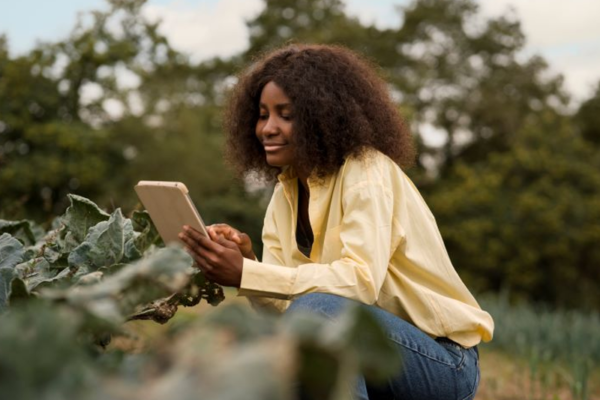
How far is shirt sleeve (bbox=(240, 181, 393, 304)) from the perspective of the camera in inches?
80.3

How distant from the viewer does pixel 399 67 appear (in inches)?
1168

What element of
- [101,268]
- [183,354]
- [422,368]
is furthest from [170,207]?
[183,354]

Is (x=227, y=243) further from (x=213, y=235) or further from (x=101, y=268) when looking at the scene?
(x=101, y=268)

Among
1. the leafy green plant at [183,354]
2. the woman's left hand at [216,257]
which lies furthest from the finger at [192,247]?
the leafy green plant at [183,354]

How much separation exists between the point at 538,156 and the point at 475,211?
247 cm

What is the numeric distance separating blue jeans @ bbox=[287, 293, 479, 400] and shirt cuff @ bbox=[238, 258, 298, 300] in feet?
0.69

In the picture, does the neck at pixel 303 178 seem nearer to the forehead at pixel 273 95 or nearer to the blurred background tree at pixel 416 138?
the forehead at pixel 273 95

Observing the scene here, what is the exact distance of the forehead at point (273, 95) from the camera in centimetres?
253

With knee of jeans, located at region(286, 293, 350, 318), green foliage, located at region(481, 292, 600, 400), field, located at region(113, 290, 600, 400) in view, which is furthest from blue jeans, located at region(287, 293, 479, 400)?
green foliage, located at region(481, 292, 600, 400)

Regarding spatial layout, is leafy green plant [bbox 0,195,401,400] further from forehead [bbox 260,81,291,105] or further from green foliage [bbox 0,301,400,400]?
forehead [bbox 260,81,291,105]

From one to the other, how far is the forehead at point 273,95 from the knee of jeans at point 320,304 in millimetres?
766

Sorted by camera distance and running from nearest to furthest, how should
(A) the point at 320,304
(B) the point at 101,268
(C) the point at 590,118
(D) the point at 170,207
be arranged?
(B) the point at 101,268 < (A) the point at 320,304 < (D) the point at 170,207 < (C) the point at 590,118

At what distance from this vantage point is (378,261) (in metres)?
2.13

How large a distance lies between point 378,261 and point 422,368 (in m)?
0.30
